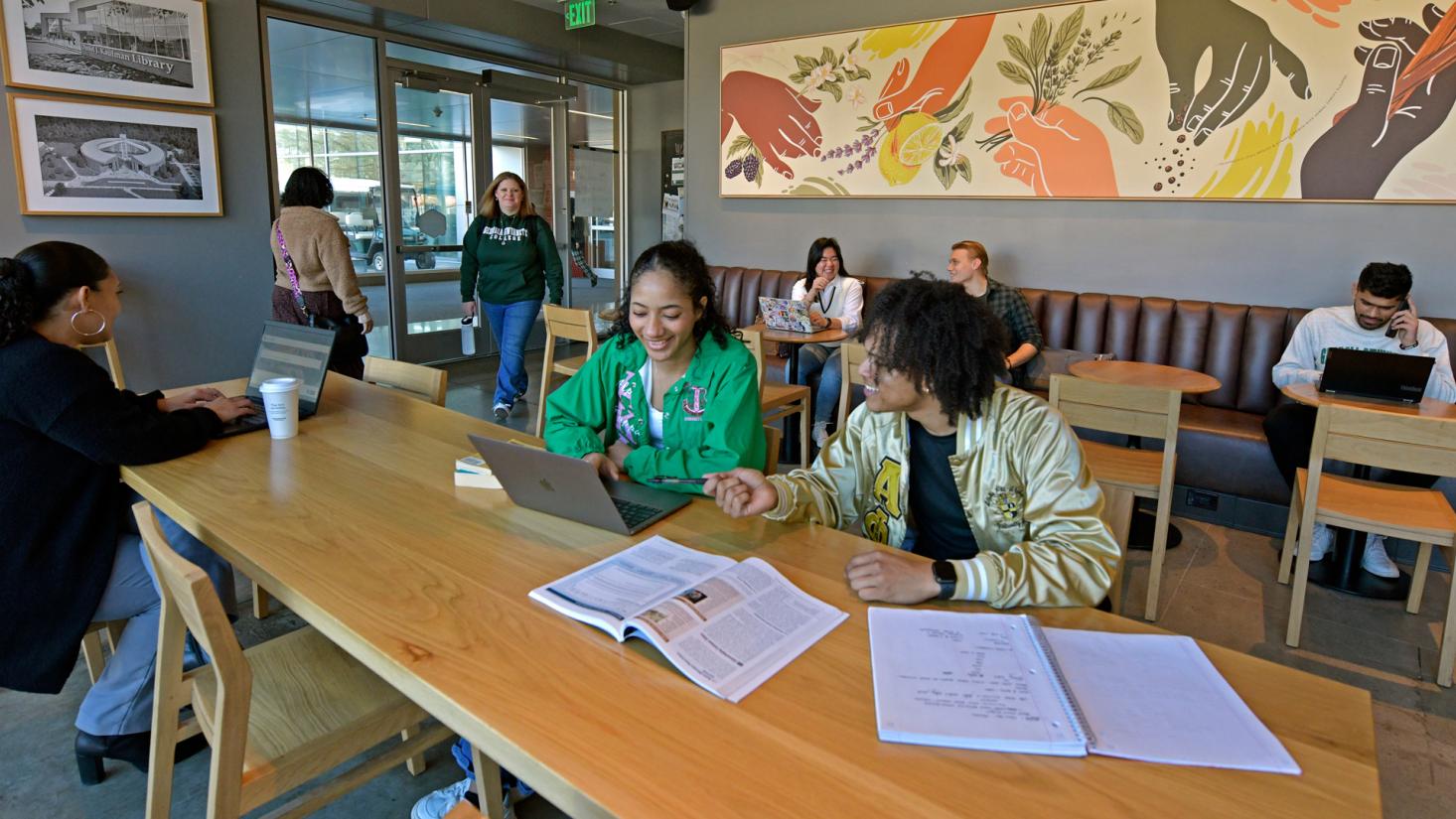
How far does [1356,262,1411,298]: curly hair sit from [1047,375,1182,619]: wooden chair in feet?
4.17

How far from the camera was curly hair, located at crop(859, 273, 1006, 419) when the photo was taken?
1497 mm

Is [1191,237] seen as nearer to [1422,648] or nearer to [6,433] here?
[1422,648]

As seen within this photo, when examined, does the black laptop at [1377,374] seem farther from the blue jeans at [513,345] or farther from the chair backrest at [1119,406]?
the blue jeans at [513,345]

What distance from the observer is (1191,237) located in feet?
14.2

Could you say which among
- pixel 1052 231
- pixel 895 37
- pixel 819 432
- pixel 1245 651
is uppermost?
pixel 895 37

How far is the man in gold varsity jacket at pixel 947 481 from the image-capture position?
1.27 metres

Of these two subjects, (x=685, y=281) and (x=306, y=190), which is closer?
(x=685, y=281)

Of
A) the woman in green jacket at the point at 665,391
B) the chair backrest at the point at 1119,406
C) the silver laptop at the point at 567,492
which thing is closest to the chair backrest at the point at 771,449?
the woman in green jacket at the point at 665,391

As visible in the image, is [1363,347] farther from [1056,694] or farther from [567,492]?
[567,492]

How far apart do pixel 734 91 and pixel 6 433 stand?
4.94m

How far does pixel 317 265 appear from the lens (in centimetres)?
411

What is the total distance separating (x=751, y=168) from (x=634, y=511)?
15.2 feet

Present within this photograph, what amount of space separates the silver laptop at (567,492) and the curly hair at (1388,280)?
129 inches

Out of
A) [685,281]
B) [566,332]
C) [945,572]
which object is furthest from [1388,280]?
[566,332]
